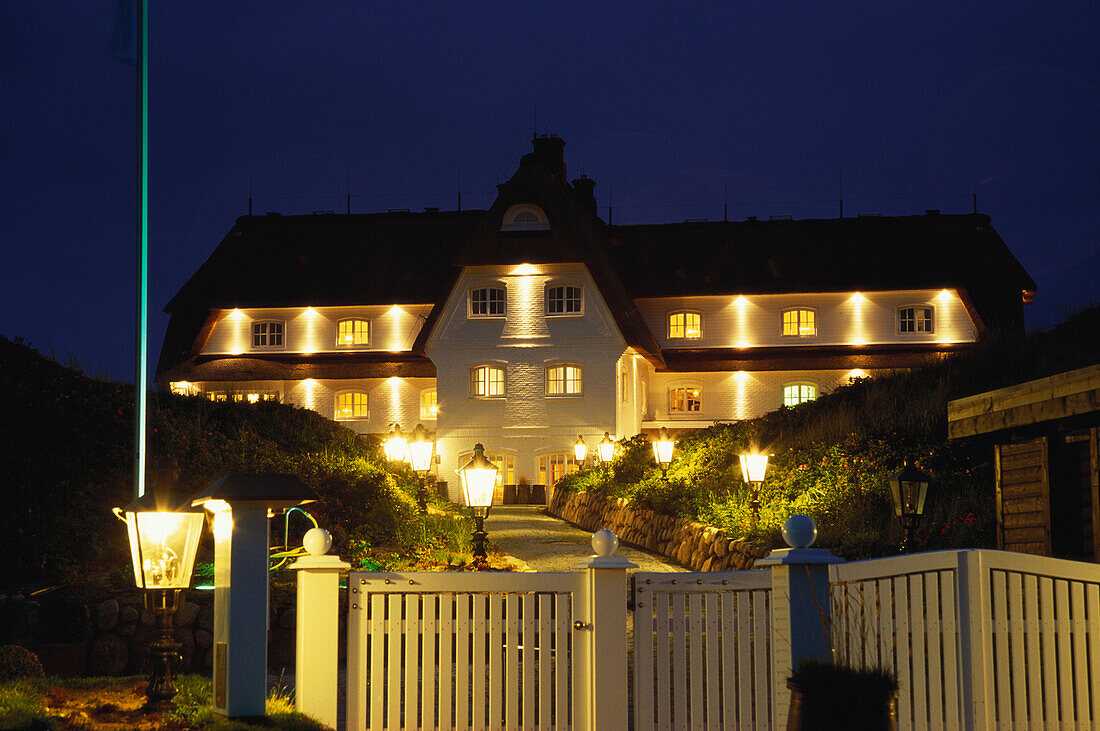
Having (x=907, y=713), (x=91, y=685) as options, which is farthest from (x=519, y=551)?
(x=907, y=713)

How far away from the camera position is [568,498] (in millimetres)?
27719

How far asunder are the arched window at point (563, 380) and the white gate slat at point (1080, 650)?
2876 centimetres

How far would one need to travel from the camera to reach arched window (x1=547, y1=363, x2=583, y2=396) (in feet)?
115

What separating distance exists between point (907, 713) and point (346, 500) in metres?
12.2

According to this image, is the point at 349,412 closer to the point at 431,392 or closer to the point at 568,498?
the point at 431,392

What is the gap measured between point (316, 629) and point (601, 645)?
5.10 feet

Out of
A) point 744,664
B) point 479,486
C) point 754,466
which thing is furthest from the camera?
point 754,466

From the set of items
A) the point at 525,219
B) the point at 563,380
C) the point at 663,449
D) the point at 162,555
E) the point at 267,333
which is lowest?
the point at 162,555

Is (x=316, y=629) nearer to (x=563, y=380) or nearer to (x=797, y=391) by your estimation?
(x=563, y=380)

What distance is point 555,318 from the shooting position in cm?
3481

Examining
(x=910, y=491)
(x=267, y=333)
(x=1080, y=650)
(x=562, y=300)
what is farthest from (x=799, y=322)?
(x=1080, y=650)

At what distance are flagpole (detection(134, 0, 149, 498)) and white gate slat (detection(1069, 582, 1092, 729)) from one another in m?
6.59

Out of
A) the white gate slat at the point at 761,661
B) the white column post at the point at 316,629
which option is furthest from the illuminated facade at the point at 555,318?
the white column post at the point at 316,629

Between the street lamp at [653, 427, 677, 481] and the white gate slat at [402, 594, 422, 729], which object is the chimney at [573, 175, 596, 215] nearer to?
the street lamp at [653, 427, 677, 481]
